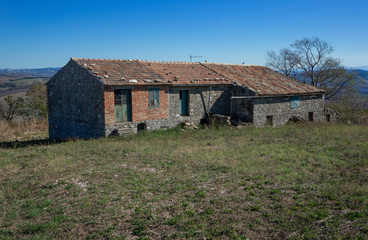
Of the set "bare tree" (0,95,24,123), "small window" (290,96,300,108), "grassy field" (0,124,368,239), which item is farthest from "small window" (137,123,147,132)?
"bare tree" (0,95,24,123)

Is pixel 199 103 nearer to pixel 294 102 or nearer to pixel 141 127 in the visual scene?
pixel 141 127

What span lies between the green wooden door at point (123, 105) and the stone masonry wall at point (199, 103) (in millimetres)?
2738

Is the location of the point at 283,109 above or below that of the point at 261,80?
below

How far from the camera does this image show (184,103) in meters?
18.4

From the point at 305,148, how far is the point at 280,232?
7145 mm

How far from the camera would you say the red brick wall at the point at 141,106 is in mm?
14898

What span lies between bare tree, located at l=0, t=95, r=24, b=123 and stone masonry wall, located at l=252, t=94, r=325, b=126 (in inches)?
775

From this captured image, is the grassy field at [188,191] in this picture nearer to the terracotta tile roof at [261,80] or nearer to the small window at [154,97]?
A: the small window at [154,97]

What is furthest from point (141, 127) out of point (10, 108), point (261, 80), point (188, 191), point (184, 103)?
point (10, 108)

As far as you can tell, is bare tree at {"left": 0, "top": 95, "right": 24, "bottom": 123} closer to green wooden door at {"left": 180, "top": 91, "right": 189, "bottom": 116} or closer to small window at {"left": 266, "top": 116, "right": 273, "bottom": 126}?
green wooden door at {"left": 180, "top": 91, "right": 189, "bottom": 116}

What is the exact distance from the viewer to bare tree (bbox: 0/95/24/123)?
1000 inches

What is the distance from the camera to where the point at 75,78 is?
54.2 ft

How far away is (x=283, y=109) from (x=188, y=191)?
14.5m

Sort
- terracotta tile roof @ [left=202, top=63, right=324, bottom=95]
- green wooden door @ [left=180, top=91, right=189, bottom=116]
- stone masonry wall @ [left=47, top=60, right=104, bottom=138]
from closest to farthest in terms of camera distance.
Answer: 1. stone masonry wall @ [left=47, top=60, right=104, bottom=138]
2. green wooden door @ [left=180, top=91, right=189, bottom=116]
3. terracotta tile roof @ [left=202, top=63, right=324, bottom=95]
